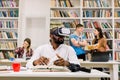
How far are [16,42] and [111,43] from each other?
2.54 metres

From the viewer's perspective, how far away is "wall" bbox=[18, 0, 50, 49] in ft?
22.8

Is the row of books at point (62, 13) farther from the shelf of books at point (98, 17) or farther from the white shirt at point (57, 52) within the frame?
the white shirt at point (57, 52)

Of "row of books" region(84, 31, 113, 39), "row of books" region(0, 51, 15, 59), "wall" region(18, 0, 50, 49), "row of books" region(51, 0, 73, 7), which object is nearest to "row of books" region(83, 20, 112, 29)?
"row of books" region(84, 31, 113, 39)

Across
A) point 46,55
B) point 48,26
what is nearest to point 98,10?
point 48,26

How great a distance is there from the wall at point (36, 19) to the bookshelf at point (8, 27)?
299 millimetres

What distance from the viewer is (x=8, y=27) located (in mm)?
6805

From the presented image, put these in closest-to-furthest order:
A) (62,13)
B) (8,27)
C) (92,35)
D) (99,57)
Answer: (99,57) → (92,35) → (62,13) → (8,27)

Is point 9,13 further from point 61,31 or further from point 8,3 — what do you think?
point 61,31

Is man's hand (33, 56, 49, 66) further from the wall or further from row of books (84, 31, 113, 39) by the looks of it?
the wall

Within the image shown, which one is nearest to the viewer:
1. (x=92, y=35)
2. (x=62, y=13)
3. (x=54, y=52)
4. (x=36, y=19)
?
(x=54, y=52)

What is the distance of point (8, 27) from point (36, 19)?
2.64 feet

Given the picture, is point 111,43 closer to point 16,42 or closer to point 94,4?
point 94,4

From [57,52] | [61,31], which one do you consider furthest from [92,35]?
[61,31]

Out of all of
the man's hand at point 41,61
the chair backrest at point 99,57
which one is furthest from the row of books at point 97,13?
the man's hand at point 41,61
